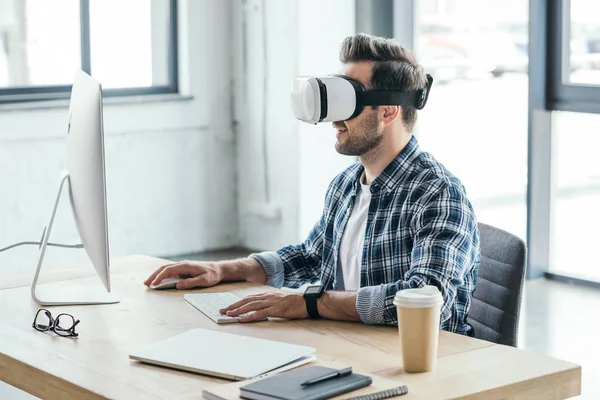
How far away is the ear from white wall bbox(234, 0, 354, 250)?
2892mm

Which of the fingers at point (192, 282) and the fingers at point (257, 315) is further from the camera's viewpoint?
the fingers at point (192, 282)

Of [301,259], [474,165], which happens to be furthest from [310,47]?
[301,259]

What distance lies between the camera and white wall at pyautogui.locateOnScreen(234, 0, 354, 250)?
5.31 metres

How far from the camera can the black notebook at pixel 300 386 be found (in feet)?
5.12

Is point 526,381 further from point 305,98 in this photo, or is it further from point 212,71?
point 212,71

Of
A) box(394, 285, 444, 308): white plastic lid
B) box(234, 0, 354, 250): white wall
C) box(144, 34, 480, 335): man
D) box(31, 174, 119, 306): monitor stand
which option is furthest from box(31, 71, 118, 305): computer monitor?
box(234, 0, 354, 250): white wall

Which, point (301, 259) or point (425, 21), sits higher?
point (425, 21)

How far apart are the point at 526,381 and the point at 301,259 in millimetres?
1011

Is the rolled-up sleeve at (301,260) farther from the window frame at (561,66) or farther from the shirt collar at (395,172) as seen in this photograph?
the window frame at (561,66)

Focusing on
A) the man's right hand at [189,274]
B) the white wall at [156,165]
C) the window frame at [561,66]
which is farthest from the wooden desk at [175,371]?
the window frame at [561,66]

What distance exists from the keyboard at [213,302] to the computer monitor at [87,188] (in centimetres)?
18

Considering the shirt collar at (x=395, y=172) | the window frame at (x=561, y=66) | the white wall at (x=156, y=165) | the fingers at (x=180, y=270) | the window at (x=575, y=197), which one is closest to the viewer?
the shirt collar at (x=395, y=172)

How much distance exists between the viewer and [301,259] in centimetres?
262

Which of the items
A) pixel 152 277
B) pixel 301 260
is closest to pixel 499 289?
pixel 301 260
